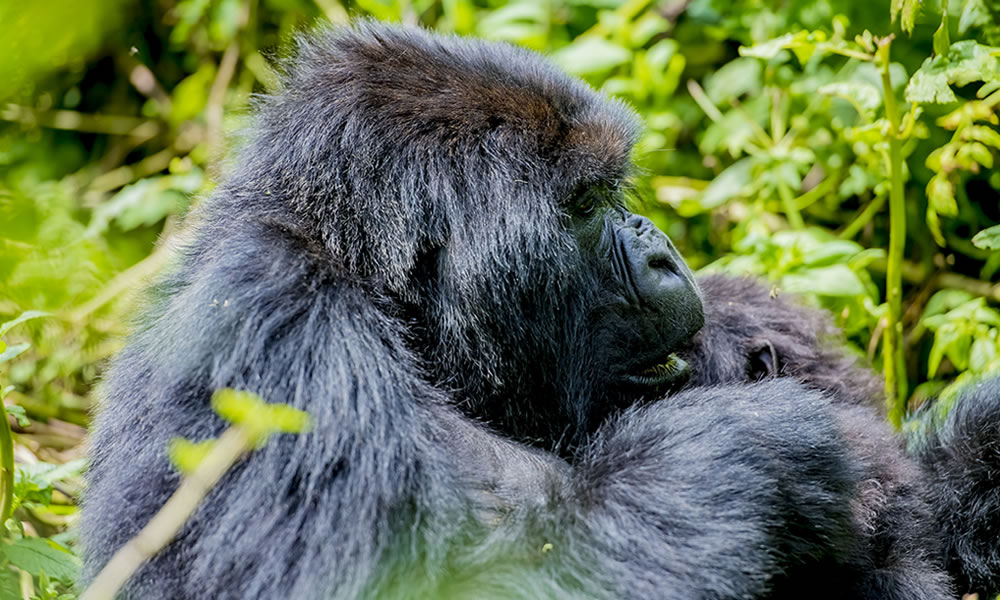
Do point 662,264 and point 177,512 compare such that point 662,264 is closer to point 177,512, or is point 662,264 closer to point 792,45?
point 792,45

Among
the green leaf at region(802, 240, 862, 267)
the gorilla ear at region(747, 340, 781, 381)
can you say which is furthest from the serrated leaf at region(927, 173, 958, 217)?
the gorilla ear at region(747, 340, 781, 381)

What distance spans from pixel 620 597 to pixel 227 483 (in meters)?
0.81

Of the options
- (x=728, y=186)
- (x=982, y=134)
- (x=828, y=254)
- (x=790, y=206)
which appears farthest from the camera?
(x=728, y=186)

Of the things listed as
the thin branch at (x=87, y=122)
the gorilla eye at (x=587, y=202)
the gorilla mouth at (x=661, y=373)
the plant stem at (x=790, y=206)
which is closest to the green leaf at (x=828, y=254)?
the plant stem at (x=790, y=206)

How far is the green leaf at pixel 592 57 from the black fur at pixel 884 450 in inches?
65.9

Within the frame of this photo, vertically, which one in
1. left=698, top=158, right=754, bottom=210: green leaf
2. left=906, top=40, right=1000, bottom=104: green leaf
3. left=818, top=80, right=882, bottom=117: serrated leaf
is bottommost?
left=698, top=158, right=754, bottom=210: green leaf

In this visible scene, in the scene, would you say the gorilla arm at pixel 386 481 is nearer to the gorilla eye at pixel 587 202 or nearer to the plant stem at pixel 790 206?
the gorilla eye at pixel 587 202

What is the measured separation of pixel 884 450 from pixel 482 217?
125 centimetres

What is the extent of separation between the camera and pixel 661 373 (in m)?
2.75

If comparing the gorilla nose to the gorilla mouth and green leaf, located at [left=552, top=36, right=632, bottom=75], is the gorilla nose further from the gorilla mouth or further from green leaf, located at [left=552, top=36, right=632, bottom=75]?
green leaf, located at [left=552, top=36, right=632, bottom=75]

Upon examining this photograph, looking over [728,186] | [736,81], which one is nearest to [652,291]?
[728,186]

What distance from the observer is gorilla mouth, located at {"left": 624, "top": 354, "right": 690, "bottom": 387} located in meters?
2.69

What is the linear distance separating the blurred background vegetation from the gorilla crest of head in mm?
429

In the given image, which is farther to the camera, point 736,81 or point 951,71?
point 736,81
